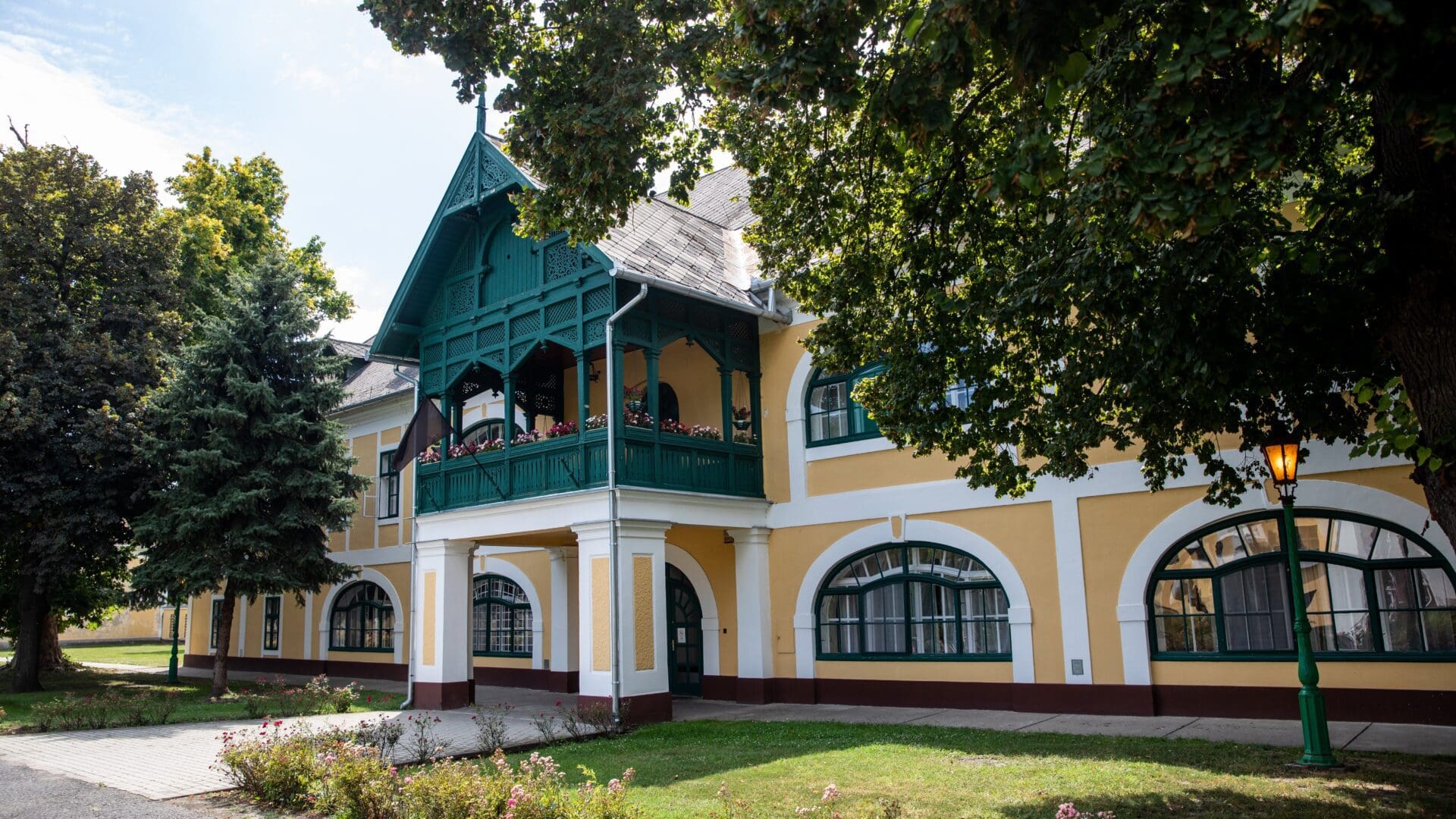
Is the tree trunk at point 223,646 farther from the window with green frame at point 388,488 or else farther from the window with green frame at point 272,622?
→ the window with green frame at point 272,622

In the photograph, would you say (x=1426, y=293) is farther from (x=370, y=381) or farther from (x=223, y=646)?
(x=370, y=381)

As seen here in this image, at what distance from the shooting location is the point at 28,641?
20.7 m

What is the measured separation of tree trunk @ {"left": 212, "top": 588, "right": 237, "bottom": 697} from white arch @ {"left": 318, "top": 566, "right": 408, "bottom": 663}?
11.4 ft

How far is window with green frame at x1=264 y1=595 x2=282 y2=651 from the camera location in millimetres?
25750

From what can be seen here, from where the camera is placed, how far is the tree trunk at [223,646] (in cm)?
1911

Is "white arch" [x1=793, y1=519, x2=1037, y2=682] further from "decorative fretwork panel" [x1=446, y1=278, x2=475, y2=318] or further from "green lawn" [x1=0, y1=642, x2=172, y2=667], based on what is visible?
"green lawn" [x1=0, y1=642, x2=172, y2=667]

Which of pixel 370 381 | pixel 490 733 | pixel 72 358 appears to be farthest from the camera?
pixel 370 381

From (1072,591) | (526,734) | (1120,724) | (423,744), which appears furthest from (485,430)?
(1120,724)

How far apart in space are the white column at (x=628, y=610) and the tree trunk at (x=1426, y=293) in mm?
9792

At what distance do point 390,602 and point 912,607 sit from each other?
43.5 ft

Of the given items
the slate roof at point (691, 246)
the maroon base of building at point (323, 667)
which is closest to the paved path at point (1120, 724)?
the slate roof at point (691, 246)

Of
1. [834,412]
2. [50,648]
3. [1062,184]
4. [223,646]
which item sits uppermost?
[1062,184]

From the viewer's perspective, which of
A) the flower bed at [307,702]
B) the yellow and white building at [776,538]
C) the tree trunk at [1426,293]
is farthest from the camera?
the flower bed at [307,702]

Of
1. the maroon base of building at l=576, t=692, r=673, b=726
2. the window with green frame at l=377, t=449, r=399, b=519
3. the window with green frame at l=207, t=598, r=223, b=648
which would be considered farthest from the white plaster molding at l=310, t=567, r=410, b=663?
the maroon base of building at l=576, t=692, r=673, b=726
